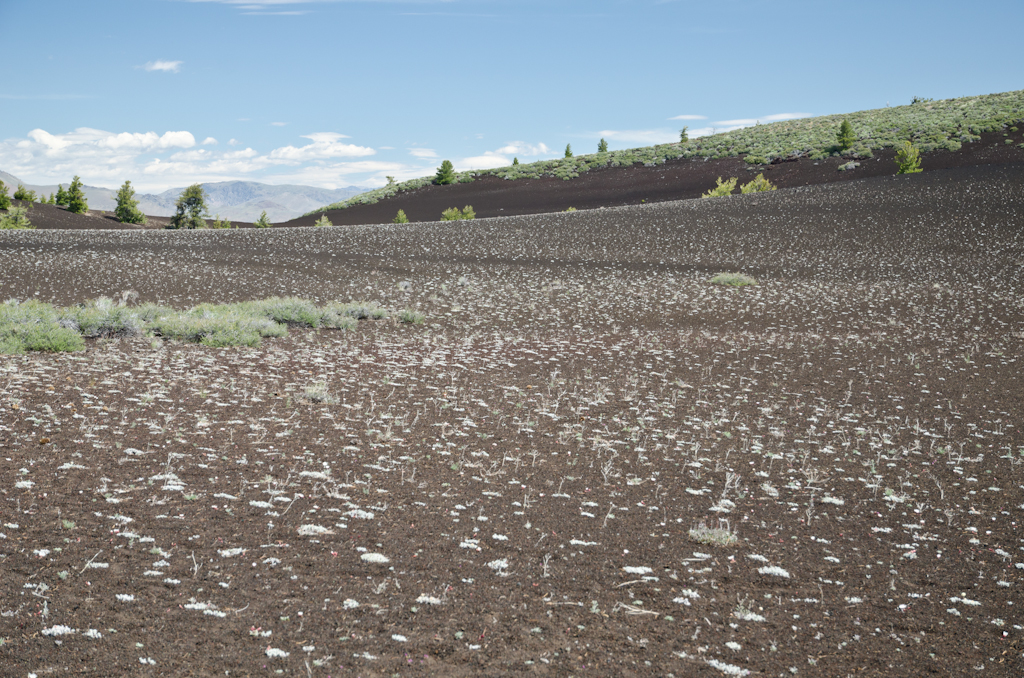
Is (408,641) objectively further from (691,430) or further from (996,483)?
(996,483)

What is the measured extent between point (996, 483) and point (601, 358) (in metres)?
8.87

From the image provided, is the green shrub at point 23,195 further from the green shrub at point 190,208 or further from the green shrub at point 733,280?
the green shrub at point 733,280

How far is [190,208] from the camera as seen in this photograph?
76562 millimetres

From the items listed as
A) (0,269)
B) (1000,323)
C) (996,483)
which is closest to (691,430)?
(996,483)

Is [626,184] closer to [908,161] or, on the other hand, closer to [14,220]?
[908,161]

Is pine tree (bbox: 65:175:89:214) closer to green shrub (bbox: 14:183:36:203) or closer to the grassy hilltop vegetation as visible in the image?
green shrub (bbox: 14:183:36:203)

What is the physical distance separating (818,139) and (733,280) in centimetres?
6789

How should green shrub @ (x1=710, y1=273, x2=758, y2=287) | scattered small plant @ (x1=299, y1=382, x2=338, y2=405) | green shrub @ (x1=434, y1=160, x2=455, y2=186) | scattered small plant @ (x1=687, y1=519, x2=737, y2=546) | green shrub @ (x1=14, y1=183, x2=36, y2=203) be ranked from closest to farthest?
scattered small plant @ (x1=687, y1=519, x2=737, y2=546), scattered small plant @ (x1=299, y1=382, x2=338, y2=405), green shrub @ (x1=710, y1=273, x2=758, y2=287), green shrub @ (x1=14, y1=183, x2=36, y2=203), green shrub @ (x1=434, y1=160, x2=455, y2=186)

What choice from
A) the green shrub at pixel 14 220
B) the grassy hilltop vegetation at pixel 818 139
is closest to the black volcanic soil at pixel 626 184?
the grassy hilltop vegetation at pixel 818 139

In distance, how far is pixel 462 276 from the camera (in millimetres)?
30422

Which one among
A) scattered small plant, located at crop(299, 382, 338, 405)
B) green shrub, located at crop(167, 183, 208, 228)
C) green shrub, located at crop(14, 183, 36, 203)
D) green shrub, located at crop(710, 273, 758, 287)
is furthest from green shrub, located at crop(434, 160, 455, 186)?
scattered small plant, located at crop(299, 382, 338, 405)

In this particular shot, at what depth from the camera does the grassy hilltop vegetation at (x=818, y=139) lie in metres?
73.4

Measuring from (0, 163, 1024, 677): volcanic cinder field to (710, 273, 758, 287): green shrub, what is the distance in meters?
10.00

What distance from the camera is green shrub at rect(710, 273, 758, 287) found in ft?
96.3
